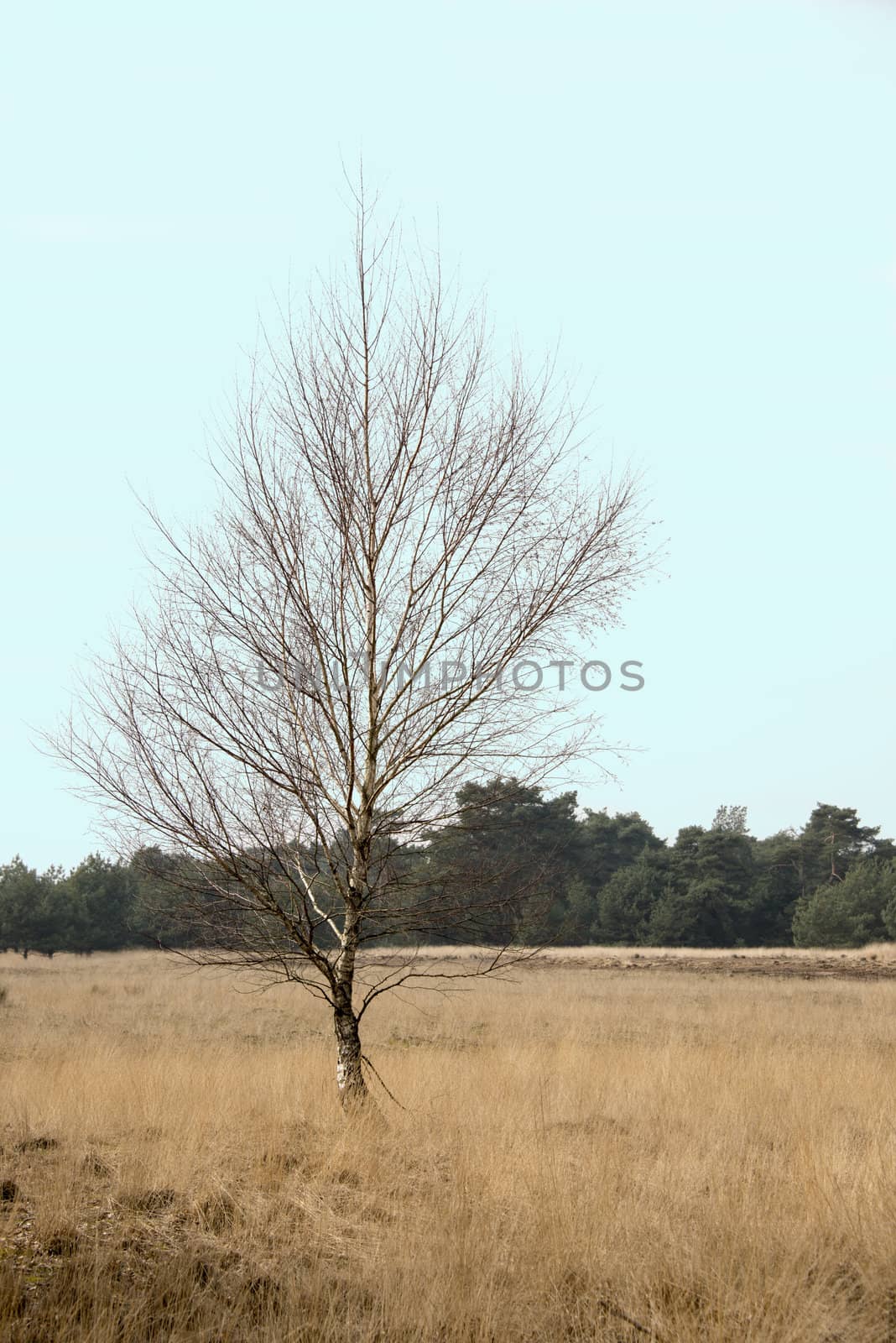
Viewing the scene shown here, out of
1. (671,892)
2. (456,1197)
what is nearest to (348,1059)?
(456,1197)

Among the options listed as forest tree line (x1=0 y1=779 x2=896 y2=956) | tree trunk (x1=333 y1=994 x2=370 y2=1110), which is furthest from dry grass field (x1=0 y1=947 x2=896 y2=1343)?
forest tree line (x1=0 y1=779 x2=896 y2=956)

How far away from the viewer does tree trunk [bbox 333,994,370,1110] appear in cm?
687

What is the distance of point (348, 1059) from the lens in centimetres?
700

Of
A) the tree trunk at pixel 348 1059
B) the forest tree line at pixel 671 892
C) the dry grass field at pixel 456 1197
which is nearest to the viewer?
the dry grass field at pixel 456 1197

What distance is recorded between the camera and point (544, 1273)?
4164 millimetres

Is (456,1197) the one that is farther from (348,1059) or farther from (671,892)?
(671,892)

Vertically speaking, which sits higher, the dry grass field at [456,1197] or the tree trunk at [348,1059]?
the tree trunk at [348,1059]

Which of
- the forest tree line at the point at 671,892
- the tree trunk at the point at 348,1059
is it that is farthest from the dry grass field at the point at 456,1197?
the forest tree line at the point at 671,892

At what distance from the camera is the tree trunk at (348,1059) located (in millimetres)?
6871

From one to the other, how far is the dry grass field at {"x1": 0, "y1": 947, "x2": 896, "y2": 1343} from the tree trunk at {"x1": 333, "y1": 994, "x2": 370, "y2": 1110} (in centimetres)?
24

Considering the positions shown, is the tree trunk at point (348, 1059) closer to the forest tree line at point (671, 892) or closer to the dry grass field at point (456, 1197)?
the dry grass field at point (456, 1197)

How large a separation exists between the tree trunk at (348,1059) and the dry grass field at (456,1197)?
24cm

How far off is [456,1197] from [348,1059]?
2.08 meters

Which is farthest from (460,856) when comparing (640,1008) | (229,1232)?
(640,1008)
